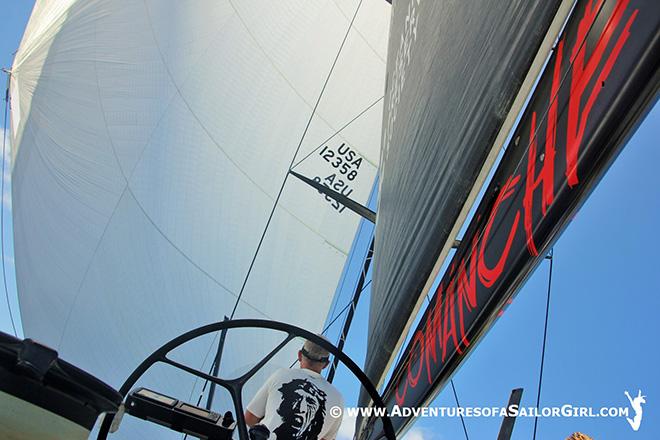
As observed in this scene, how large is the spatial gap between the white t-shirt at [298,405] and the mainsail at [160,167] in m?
3.20

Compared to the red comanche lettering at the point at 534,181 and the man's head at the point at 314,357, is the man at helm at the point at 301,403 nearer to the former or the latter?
the man's head at the point at 314,357

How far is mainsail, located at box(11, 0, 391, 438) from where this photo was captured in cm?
461

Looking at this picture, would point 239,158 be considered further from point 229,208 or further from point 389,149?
point 389,149

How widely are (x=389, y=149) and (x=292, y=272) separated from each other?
364 cm

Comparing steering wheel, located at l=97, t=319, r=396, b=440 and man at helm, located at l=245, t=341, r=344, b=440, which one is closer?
steering wheel, located at l=97, t=319, r=396, b=440

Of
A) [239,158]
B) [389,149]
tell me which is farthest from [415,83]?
[239,158]

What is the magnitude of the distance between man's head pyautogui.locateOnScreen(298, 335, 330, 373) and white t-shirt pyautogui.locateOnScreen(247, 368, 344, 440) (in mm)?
28

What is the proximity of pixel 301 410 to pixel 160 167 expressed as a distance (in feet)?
13.0

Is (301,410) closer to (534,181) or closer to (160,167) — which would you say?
(534,181)

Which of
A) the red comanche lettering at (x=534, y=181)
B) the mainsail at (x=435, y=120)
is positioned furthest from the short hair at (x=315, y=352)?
the mainsail at (x=435, y=120)

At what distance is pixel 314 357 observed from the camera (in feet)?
4.54

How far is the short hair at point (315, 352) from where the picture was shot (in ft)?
4.36

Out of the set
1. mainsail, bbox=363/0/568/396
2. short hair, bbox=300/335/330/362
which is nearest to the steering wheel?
short hair, bbox=300/335/330/362

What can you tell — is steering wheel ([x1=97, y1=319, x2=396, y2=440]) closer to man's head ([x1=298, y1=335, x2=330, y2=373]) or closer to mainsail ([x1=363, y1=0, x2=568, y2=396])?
man's head ([x1=298, y1=335, x2=330, y2=373])
